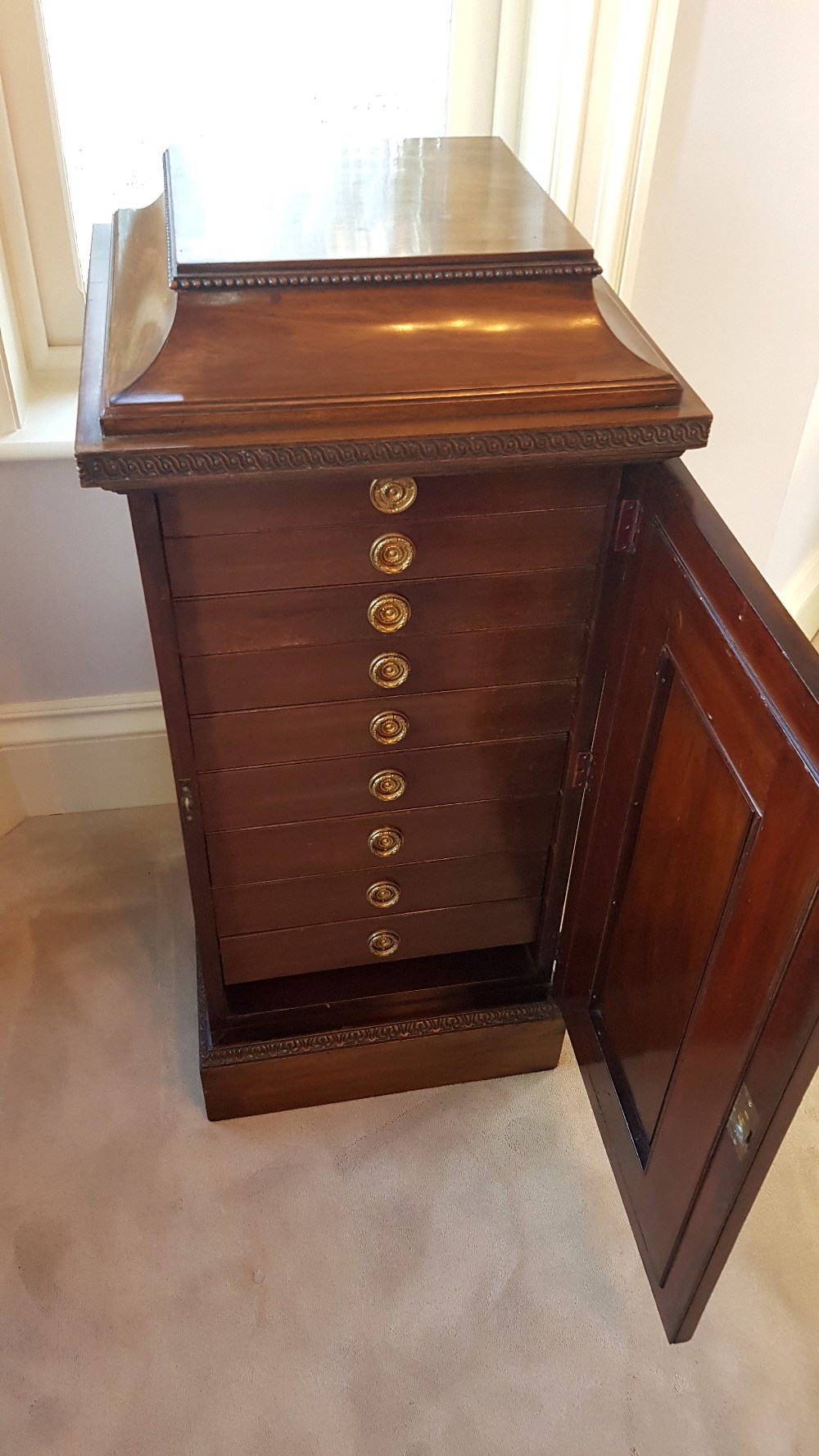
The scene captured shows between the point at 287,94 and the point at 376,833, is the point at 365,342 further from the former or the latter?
the point at 287,94

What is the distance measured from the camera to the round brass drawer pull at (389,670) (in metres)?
0.98

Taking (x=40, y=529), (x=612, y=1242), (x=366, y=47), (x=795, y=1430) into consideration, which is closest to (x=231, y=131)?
(x=366, y=47)

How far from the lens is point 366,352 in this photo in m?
0.82

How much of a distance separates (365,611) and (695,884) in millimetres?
369

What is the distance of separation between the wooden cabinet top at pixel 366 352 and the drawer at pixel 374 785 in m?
0.35

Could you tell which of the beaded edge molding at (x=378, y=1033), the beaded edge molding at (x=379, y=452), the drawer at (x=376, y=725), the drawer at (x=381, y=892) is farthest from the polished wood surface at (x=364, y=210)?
the beaded edge molding at (x=378, y=1033)

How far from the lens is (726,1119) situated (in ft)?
2.88

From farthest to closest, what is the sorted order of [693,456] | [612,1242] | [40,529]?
[693,456] → [40,529] → [612,1242]

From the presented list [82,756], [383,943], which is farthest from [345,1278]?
[82,756]

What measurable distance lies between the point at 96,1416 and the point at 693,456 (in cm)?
139

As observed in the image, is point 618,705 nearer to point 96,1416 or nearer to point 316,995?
point 316,995

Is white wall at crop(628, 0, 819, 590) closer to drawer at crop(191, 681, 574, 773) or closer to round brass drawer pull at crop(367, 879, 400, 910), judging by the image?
drawer at crop(191, 681, 574, 773)

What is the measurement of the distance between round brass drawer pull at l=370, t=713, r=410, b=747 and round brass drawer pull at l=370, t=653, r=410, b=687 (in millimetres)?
39

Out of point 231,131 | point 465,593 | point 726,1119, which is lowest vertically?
point 726,1119
